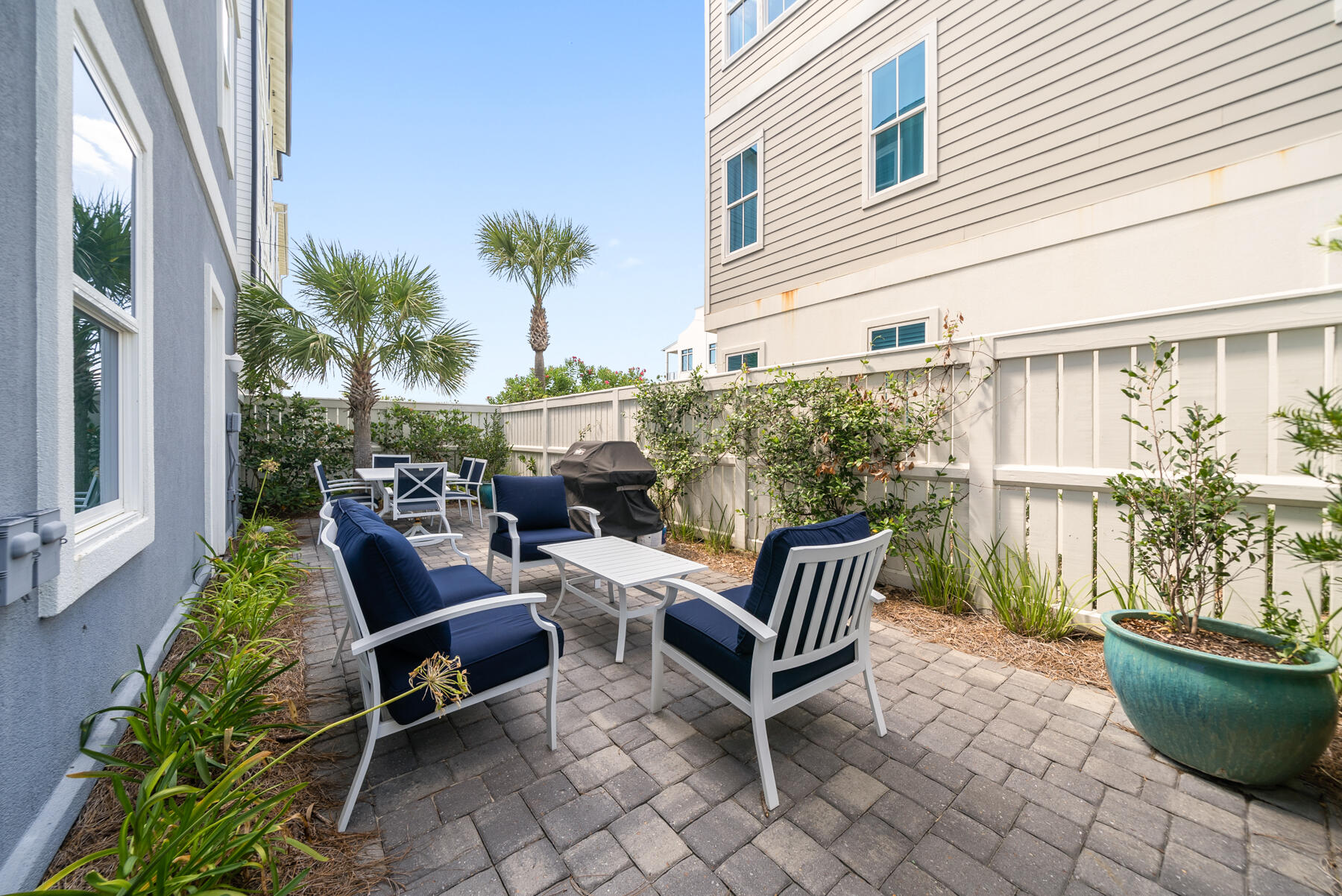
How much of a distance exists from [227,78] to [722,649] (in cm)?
695

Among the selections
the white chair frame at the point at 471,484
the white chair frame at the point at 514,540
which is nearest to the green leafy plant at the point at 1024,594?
the white chair frame at the point at 514,540

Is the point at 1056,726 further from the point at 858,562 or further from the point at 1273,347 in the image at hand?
the point at 1273,347

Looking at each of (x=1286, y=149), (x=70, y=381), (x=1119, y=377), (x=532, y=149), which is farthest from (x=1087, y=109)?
(x=532, y=149)

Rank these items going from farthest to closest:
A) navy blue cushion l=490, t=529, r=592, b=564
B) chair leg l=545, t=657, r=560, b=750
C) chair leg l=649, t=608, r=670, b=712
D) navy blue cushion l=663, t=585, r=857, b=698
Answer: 1. navy blue cushion l=490, t=529, r=592, b=564
2. chair leg l=649, t=608, r=670, b=712
3. chair leg l=545, t=657, r=560, b=750
4. navy blue cushion l=663, t=585, r=857, b=698

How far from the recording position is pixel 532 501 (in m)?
4.39

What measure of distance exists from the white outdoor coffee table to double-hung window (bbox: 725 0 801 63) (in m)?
7.34

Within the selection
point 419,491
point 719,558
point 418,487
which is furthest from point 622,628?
point 419,491

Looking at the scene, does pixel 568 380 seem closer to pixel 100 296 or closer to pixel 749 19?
pixel 749 19

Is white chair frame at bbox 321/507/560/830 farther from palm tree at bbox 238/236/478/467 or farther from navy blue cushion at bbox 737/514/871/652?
palm tree at bbox 238/236/478/467

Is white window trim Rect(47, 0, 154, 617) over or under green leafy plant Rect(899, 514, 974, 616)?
over

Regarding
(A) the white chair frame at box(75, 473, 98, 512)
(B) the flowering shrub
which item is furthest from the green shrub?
(A) the white chair frame at box(75, 473, 98, 512)

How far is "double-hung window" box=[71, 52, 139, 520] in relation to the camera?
1.62m

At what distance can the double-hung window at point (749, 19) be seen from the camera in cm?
687

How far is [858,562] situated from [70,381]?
2647 millimetres
